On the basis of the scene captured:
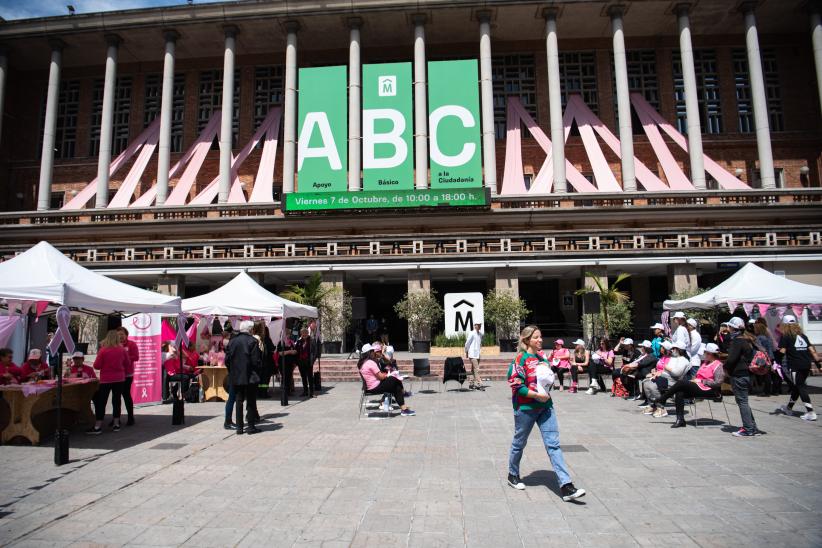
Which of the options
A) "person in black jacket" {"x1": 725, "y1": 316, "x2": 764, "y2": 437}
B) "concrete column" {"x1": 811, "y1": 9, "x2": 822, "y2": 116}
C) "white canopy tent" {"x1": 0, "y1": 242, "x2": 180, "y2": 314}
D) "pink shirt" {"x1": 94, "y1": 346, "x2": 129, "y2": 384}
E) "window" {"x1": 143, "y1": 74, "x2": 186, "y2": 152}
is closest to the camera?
"white canopy tent" {"x1": 0, "y1": 242, "x2": 180, "y2": 314}

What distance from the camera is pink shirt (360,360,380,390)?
36.3ft

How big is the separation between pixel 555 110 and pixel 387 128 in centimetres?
916

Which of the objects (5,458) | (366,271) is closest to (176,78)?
(366,271)

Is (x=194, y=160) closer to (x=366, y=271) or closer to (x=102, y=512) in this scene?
(x=366, y=271)

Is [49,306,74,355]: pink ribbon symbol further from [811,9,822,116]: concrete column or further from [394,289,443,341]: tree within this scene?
[811,9,822,116]: concrete column

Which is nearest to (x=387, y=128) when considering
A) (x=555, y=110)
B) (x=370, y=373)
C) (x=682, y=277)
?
(x=555, y=110)

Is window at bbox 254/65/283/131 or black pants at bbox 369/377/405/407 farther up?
window at bbox 254/65/283/131

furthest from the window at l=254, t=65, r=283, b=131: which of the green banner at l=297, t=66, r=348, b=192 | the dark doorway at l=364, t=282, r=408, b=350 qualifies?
the dark doorway at l=364, t=282, r=408, b=350

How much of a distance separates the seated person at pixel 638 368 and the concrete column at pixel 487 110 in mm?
14206

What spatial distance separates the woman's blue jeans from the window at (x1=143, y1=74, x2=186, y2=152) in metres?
32.3

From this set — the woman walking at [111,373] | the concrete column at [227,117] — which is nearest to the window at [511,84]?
the concrete column at [227,117]

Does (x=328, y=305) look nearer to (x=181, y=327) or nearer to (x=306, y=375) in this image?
(x=306, y=375)

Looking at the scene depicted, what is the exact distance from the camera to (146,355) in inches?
538

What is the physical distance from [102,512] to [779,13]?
38.5 meters
